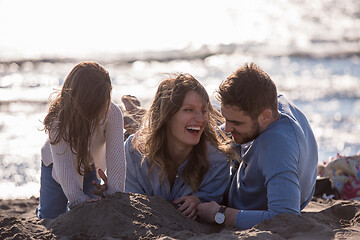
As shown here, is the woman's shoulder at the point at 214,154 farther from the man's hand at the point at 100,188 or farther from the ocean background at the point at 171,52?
the ocean background at the point at 171,52

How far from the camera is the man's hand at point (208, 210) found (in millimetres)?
4016

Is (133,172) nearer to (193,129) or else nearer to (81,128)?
(193,129)

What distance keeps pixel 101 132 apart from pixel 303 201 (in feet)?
5.67

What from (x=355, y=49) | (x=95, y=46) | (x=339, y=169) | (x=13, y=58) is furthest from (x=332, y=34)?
(x=339, y=169)

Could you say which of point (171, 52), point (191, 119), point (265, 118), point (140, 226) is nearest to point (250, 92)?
point (265, 118)

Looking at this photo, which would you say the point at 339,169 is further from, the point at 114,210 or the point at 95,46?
the point at 95,46

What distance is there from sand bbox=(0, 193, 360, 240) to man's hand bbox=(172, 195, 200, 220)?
131mm

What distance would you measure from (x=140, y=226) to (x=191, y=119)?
1.10 meters

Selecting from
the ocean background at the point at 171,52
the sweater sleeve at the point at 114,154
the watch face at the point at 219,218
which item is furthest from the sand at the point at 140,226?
the ocean background at the point at 171,52

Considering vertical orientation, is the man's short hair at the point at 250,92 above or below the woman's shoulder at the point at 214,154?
above

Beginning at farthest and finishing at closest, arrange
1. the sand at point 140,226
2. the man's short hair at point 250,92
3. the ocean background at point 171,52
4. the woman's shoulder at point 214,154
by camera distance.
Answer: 1. the ocean background at point 171,52
2. the woman's shoulder at point 214,154
3. the man's short hair at point 250,92
4. the sand at point 140,226

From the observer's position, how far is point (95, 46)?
1588cm

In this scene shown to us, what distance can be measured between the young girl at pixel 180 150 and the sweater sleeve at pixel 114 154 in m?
0.43

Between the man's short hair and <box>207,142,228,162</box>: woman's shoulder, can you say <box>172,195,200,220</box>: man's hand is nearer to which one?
<box>207,142,228,162</box>: woman's shoulder
